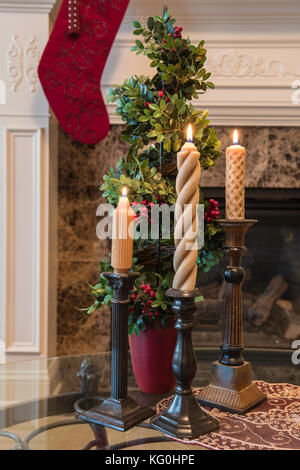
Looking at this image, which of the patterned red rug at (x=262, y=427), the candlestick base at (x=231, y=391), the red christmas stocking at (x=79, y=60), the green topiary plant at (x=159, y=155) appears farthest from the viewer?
the red christmas stocking at (x=79, y=60)

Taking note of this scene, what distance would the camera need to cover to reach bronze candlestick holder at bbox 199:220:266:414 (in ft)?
2.73

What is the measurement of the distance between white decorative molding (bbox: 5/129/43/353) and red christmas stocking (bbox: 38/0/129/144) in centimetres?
19

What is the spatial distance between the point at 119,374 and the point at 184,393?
106 mm

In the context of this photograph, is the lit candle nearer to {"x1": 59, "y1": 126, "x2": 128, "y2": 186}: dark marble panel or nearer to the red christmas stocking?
the red christmas stocking

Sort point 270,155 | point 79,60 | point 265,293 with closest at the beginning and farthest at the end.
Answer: point 79,60 → point 270,155 → point 265,293

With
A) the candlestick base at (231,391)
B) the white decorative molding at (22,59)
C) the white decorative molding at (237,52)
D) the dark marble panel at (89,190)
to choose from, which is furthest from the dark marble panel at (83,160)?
the candlestick base at (231,391)

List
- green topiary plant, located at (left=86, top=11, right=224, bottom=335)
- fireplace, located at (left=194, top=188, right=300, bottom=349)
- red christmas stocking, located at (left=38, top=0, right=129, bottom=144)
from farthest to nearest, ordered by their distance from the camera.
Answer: fireplace, located at (left=194, top=188, right=300, bottom=349)
red christmas stocking, located at (left=38, top=0, right=129, bottom=144)
green topiary plant, located at (left=86, top=11, right=224, bottom=335)

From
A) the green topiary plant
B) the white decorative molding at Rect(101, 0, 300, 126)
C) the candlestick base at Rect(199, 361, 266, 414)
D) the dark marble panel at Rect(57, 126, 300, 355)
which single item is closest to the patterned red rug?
the candlestick base at Rect(199, 361, 266, 414)

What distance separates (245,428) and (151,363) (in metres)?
0.22

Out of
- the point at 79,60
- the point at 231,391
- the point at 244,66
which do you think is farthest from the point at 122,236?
the point at 244,66

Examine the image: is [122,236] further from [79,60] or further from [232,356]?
[79,60]

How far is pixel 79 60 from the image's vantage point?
5.60ft

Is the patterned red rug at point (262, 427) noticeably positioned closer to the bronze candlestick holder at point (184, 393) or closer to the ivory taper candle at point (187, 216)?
the bronze candlestick holder at point (184, 393)

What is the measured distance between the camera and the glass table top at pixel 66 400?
0.71m
